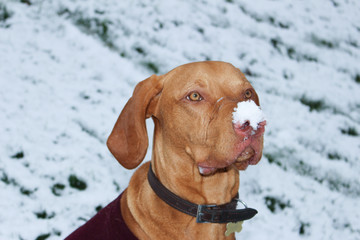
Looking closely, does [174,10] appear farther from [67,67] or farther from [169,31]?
[67,67]

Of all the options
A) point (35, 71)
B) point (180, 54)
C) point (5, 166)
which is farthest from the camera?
point (180, 54)

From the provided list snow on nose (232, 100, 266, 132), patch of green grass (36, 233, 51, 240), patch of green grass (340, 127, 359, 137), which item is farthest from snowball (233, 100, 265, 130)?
patch of green grass (340, 127, 359, 137)

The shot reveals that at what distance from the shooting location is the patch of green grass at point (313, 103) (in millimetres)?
6168

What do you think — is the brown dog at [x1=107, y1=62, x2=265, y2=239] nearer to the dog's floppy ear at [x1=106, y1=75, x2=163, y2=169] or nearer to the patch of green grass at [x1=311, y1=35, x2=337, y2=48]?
the dog's floppy ear at [x1=106, y1=75, x2=163, y2=169]

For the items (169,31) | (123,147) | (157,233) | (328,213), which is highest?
(123,147)

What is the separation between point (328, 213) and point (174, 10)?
4206 mm

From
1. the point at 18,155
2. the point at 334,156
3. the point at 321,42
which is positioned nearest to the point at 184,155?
the point at 18,155

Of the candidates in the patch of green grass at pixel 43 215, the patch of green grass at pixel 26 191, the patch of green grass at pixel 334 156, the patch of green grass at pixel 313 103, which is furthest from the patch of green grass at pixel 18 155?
the patch of green grass at pixel 313 103

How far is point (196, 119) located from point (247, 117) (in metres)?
0.42

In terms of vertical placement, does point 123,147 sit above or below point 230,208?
above

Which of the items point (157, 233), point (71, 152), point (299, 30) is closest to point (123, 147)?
point (157, 233)

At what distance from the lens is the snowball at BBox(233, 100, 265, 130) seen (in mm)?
2463

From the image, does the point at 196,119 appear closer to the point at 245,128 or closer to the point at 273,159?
the point at 245,128

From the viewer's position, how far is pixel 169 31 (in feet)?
22.7
